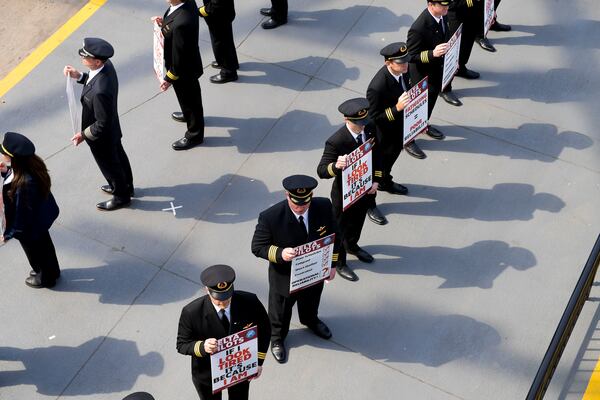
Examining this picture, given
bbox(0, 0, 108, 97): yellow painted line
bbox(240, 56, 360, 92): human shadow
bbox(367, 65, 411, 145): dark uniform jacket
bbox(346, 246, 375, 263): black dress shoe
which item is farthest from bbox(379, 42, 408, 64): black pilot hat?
bbox(0, 0, 108, 97): yellow painted line

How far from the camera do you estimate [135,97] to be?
9875 mm

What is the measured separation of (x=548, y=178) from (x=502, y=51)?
218 cm

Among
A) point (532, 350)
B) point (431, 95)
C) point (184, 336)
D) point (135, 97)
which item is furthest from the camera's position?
point (135, 97)

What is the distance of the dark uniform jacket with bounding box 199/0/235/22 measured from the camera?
31.0ft

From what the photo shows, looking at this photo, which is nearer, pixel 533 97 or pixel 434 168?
pixel 434 168

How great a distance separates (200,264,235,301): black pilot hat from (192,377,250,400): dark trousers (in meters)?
0.94

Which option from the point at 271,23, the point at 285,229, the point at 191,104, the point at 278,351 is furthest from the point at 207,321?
the point at 271,23

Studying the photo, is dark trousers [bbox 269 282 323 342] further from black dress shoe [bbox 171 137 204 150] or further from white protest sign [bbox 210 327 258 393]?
black dress shoe [bbox 171 137 204 150]

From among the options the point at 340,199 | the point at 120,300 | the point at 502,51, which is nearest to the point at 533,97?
the point at 502,51

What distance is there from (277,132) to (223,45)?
123 cm

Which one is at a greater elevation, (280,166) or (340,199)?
(340,199)

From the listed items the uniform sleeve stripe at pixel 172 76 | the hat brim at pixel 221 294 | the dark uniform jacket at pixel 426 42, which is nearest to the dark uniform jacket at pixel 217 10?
the uniform sleeve stripe at pixel 172 76

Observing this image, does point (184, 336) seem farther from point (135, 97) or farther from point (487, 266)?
point (135, 97)

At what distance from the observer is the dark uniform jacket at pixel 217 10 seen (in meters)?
9.45
